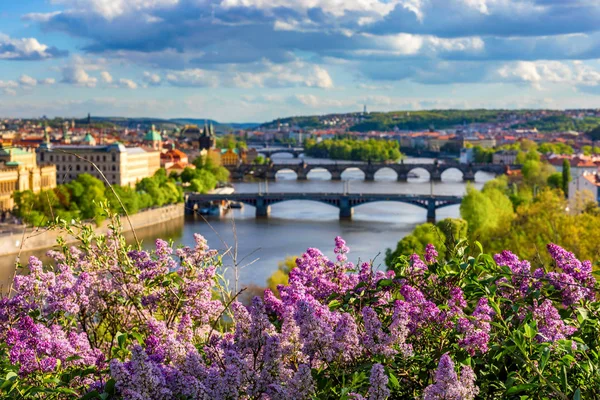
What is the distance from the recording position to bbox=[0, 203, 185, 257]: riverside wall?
23188 millimetres

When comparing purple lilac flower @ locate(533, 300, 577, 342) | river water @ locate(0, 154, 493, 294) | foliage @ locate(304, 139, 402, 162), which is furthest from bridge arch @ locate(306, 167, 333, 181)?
purple lilac flower @ locate(533, 300, 577, 342)

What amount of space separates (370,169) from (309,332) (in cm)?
5541

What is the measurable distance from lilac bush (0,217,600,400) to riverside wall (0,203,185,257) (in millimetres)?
18465

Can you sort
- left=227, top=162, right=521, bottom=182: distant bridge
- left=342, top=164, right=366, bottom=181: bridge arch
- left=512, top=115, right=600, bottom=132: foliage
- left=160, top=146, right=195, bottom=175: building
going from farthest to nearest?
left=512, top=115, right=600, bottom=132: foliage < left=342, top=164, right=366, bottom=181: bridge arch < left=227, top=162, right=521, bottom=182: distant bridge < left=160, top=146, right=195, bottom=175: building

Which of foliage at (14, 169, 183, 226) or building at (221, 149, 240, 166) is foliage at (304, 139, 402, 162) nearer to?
building at (221, 149, 240, 166)

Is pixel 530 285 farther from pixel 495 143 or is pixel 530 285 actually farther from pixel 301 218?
pixel 495 143

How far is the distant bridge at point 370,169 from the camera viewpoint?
186ft

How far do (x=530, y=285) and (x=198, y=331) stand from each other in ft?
2.91

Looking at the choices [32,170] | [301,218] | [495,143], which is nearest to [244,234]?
[301,218]

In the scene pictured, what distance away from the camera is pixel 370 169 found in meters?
57.4

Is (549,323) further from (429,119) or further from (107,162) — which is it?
(429,119)

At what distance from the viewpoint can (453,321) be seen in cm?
237

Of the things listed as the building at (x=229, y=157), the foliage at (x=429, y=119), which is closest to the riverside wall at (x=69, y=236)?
the building at (x=229, y=157)

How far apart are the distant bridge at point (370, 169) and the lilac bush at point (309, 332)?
175 feet
